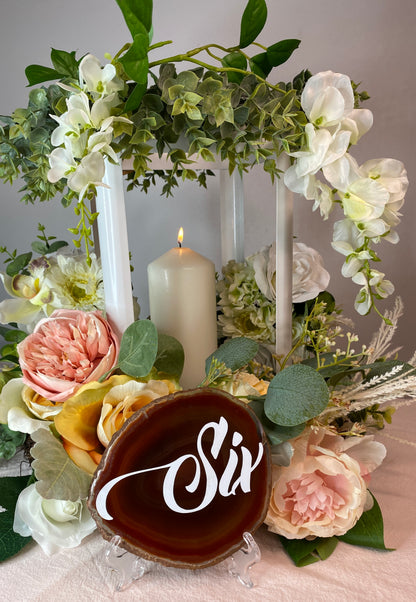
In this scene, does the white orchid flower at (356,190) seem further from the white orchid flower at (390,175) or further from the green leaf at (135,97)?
the green leaf at (135,97)

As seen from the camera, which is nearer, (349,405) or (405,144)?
(349,405)

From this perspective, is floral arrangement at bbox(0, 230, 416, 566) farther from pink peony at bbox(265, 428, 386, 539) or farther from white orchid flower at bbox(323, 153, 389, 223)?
white orchid flower at bbox(323, 153, 389, 223)

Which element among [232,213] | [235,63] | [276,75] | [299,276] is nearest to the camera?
[235,63]

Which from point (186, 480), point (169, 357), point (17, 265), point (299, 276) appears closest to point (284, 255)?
point (299, 276)

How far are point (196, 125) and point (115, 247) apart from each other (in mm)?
162

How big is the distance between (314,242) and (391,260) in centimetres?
15

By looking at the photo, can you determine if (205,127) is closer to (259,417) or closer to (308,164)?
(308,164)

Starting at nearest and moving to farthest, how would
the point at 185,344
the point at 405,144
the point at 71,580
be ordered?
the point at 71,580 → the point at 185,344 → the point at 405,144

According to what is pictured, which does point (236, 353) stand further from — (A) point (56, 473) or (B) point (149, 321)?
(A) point (56, 473)

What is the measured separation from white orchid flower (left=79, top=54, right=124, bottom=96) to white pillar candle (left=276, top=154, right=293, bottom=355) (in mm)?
220

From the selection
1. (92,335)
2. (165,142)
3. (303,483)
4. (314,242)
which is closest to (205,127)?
(165,142)

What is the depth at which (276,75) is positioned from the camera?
37.0 inches

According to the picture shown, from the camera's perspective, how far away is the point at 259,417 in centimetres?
54

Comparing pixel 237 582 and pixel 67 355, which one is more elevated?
pixel 67 355
